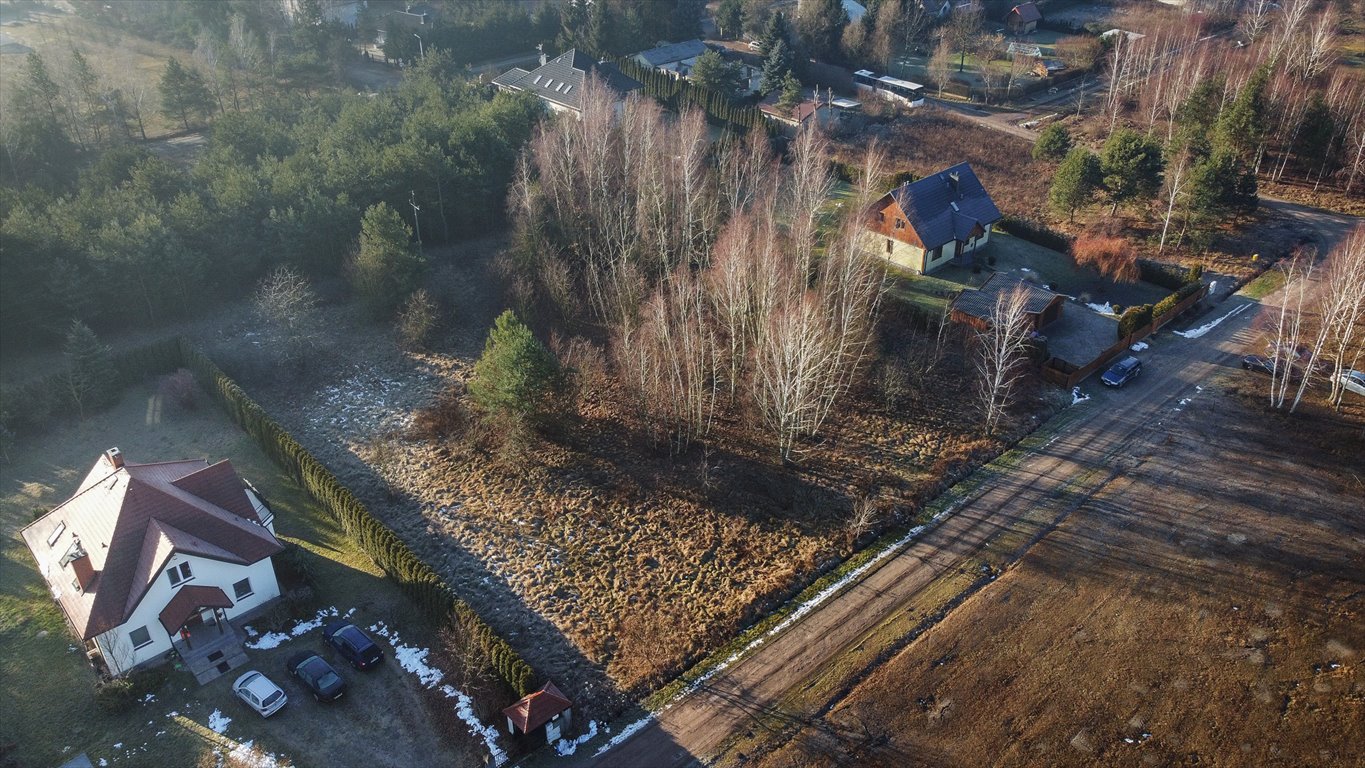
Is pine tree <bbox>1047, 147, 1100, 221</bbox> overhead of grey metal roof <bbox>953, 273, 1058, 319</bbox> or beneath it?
overhead

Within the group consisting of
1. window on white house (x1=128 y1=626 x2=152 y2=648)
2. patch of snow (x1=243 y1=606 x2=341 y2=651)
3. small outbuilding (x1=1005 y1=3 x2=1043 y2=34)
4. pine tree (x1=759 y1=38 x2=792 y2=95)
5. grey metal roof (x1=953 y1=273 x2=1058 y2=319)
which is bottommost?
patch of snow (x1=243 y1=606 x2=341 y2=651)

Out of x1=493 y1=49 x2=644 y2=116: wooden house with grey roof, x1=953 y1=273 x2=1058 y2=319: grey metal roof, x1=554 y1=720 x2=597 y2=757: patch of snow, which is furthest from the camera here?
x1=493 y1=49 x2=644 y2=116: wooden house with grey roof

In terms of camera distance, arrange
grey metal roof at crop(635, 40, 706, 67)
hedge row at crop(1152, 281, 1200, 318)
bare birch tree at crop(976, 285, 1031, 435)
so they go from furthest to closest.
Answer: grey metal roof at crop(635, 40, 706, 67)
hedge row at crop(1152, 281, 1200, 318)
bare birch tree at crop(976, 285, 1031, 435)

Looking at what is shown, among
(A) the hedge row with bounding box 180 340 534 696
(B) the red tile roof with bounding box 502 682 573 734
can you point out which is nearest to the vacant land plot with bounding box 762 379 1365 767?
(B) the red tile roof with bounding box 502 682 573 734

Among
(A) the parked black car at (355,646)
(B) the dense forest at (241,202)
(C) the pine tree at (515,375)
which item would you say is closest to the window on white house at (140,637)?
(A) the parked black car at (355,646)

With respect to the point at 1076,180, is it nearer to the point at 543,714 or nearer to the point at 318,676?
the point at 543,714

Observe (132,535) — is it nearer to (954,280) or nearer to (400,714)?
(400,714)

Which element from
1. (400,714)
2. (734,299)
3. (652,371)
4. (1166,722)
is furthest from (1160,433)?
(400,714)

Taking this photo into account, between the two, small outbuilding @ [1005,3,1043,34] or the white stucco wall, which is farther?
small outbuilding @ [1005,3,1043,34]

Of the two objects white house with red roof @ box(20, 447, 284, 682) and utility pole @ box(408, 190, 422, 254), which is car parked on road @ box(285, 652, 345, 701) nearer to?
white house with red roof @ box(20, 447, 284, 682)
